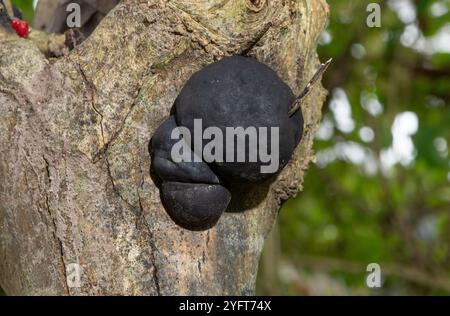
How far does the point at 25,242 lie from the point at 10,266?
0.07 m

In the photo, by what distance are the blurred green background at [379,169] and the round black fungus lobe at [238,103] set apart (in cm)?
165

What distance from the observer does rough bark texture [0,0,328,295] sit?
3.54 ft

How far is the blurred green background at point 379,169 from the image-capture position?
2.87m

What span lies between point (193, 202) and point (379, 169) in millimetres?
1975

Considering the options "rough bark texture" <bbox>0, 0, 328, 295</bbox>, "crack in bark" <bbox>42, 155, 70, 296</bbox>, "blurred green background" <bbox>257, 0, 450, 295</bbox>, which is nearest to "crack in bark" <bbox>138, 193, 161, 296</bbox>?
"rough bark texture" <bbox>0, 0, 328, 295</bbox>

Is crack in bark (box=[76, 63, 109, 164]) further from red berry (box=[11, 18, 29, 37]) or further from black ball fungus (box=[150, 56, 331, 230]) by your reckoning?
red berry (box=[11, 18, 29, 37])

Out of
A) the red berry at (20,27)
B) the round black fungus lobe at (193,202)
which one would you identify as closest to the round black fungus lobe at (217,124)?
the round black fungus lobe at (193,202)

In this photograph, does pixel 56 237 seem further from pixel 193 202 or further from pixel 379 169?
pixel 379 169

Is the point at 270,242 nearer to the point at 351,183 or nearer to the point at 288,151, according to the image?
the point at 351,183

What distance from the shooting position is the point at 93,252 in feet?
3.51

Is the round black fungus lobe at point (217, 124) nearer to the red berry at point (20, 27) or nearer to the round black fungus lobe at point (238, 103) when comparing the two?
the round black fungus lobe at point (238, 103)

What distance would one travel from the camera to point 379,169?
294 cm

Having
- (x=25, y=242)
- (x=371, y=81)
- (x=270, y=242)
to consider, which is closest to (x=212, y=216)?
(x=25, y=242)

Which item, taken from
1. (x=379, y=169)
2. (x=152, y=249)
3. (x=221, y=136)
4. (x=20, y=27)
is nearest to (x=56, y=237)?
(x=152, y=249)
